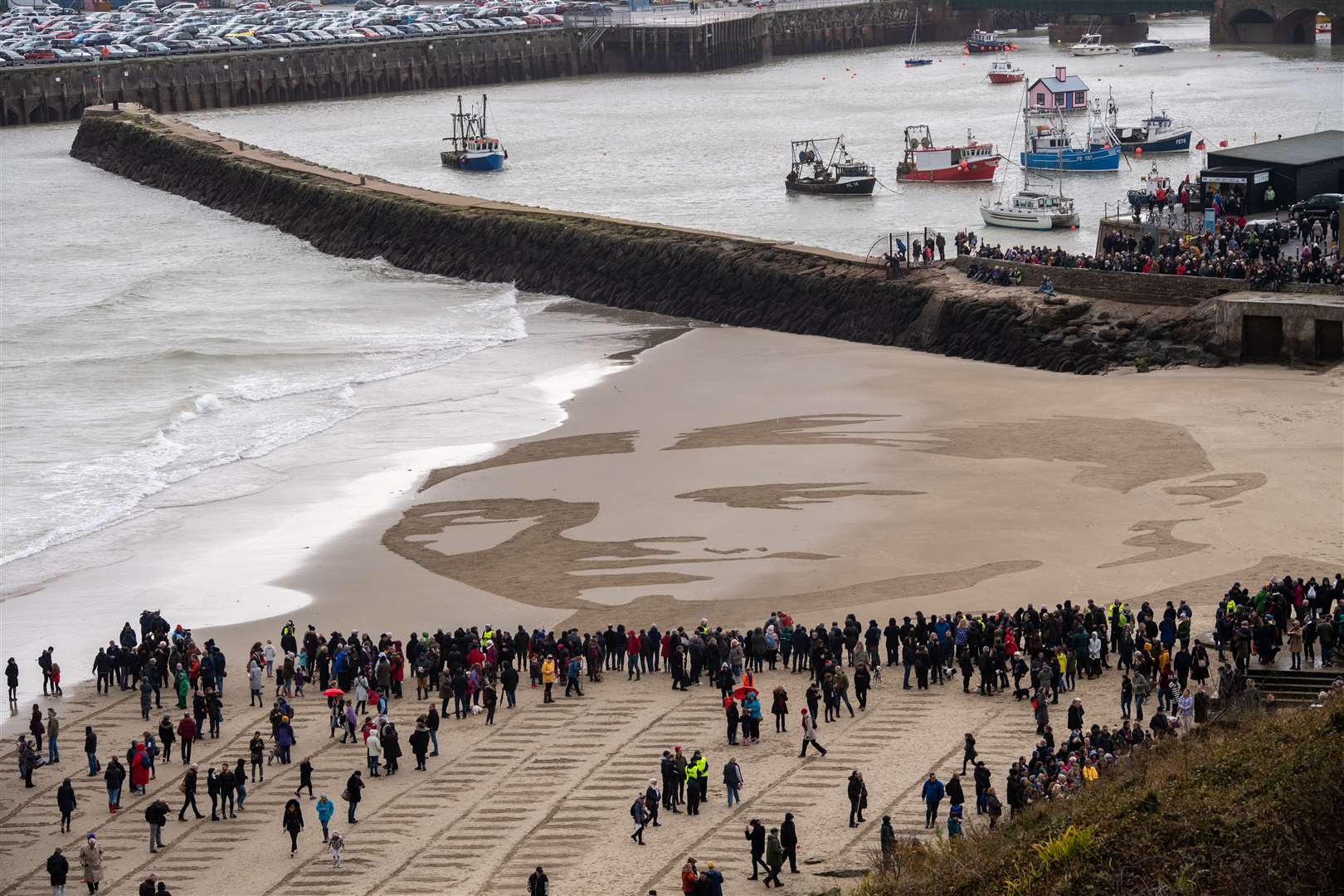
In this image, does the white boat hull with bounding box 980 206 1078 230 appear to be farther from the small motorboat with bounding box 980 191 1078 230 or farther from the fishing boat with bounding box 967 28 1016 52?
the fishing boat with bounding box 967 28 1016 52

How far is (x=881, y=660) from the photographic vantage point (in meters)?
26.6

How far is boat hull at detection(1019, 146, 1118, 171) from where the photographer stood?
81125mm

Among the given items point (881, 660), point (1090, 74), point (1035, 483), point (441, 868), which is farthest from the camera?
point (1090, 74)

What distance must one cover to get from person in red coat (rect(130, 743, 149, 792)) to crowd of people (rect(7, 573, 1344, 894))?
0.02 metres

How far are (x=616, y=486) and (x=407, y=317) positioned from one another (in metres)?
23.0

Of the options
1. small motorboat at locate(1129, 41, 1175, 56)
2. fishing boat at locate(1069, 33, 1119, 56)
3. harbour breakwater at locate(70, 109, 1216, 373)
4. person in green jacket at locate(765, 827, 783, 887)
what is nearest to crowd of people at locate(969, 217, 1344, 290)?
harbour breakwater at locate(70, 109, 1216, 373)

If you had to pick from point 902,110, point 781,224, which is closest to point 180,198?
point 781,224

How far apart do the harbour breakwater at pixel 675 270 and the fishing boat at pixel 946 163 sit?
67.6ft

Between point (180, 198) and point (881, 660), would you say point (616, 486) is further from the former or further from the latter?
point (180, 198)

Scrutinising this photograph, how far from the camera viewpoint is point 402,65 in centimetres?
12250

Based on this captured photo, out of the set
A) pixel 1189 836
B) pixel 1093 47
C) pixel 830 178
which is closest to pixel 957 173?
pixel 830 178

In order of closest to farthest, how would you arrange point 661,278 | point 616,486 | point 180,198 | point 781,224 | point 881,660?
point 881,660 → point 616,486 → point 661,278 → point 781,224 → point 180,198

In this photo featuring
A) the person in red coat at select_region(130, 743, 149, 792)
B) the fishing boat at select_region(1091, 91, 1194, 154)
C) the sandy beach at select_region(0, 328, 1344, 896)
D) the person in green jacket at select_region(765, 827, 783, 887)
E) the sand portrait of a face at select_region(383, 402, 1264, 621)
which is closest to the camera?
the person in green jacket at select_region(765, 827, 783, 887)

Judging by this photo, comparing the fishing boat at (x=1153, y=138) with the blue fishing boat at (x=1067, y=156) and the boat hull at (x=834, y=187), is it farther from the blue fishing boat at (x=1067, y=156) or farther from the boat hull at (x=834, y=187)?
the boat hull at (x=834, y=187)
